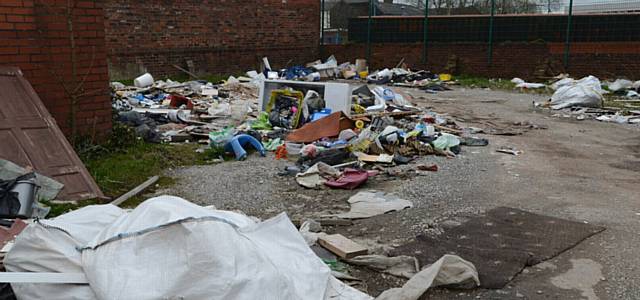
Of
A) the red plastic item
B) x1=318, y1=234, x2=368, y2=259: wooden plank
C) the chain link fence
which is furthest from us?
the chain link fence

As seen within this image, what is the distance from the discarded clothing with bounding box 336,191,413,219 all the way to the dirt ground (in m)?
0.10

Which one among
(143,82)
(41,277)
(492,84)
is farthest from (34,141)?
(492,84)

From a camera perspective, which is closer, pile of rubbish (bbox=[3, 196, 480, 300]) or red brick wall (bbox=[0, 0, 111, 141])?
pile of rubbish (bbox=[3, 196, 480, 300])

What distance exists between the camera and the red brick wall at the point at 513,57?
56.0ft

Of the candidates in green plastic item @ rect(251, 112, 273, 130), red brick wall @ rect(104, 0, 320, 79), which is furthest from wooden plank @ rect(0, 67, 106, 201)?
red brick wall @ rect(104, 0, 320, 79)

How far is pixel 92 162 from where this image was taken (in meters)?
6.02

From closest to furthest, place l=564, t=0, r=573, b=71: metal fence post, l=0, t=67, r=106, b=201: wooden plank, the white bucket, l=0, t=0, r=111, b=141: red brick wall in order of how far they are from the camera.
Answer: l=0, t=67, r=106, b=201: wooden plank
l=0, t=0, r=111, b=141: red brick wall
the white bucket
l=564, t=0, r=573, b=71: metal fence post

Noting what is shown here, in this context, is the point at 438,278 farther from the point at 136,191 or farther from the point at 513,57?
the point at 513,57

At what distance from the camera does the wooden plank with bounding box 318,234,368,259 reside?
3982mm

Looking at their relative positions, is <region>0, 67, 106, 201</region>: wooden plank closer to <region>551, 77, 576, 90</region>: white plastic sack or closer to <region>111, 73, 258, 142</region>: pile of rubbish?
<region>111, 73, 258, 142</region>: pile of rubbish

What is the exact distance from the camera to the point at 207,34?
18.1 m

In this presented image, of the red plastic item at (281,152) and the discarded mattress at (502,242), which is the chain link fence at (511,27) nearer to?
the red plastic item at (281,152)

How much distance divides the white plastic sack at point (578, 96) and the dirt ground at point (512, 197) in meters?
3.34

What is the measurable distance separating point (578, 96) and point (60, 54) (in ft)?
35.2
